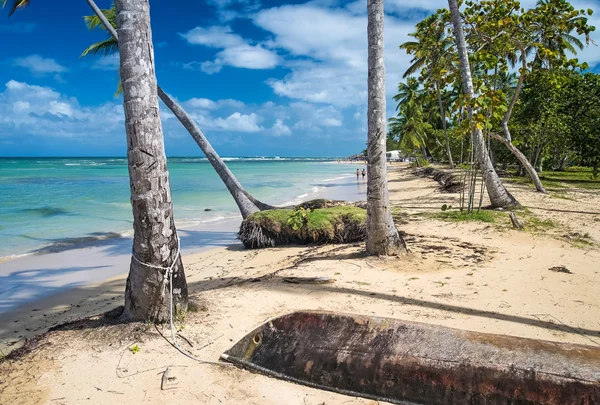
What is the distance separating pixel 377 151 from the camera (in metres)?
5.73

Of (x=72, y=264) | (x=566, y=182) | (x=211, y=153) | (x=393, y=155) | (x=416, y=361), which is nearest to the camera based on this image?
(x=416, y=361)

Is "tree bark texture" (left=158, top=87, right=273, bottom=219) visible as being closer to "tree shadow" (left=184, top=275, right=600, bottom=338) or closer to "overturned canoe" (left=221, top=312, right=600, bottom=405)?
Result: "tree shadow" (left=184, top=275, right=600, bottom=338)

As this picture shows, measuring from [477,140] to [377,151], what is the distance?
538cm

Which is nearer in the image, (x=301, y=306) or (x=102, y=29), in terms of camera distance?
(x=301, y=306)

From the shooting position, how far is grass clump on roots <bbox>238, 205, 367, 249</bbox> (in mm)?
7906

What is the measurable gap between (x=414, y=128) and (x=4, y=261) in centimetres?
3078

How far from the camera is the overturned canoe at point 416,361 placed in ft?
7.89

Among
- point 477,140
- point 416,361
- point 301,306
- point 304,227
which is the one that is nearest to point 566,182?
point 477,140

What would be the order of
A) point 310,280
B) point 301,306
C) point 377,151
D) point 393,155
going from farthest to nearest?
1. point 393,155
2. point 377,151
3. point 310,280
4. point 301,306

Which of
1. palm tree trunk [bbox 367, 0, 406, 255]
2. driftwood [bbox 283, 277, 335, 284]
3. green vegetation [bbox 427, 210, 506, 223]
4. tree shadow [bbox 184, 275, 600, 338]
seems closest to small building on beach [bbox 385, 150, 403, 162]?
green vegetation [bbox 427, 210, 506, 223]

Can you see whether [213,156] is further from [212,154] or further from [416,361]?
[416,361]

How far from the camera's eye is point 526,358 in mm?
2559

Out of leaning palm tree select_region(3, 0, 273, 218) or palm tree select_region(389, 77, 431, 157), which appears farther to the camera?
palm tree select_region(389, 77, 431, 157)

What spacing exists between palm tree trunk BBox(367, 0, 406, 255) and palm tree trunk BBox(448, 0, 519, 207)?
15.0ft
